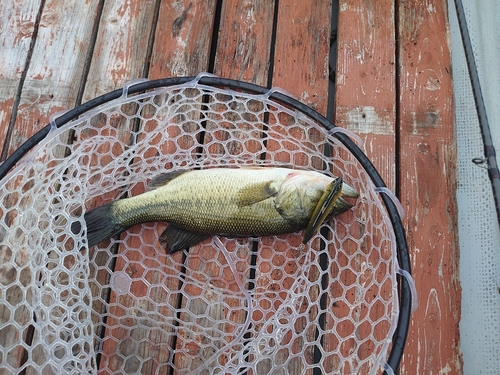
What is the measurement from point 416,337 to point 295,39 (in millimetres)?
1566

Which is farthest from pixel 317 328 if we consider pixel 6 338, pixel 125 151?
pixel 6 338

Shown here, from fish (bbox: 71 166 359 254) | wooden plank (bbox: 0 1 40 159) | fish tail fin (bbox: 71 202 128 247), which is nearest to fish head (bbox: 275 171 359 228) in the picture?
fish (bbox: 71 166 359 254)

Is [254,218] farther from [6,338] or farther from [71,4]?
[71,4]

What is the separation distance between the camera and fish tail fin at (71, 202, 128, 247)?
200 cm

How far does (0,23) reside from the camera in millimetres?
2561

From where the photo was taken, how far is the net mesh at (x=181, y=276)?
1946 mm

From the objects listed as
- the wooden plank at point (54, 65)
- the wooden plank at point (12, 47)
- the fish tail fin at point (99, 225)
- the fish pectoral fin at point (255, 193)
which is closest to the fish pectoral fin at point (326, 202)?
the fish pectoral fin at point (255, 193)

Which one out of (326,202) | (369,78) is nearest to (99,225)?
(326,202)

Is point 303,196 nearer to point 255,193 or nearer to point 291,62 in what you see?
point 255,193

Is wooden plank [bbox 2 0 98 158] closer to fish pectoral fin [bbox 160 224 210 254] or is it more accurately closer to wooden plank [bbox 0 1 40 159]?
wooden plank [bbox 0 1 40 159]

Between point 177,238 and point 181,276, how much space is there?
184 millimetres

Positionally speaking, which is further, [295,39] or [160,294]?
[295,39]

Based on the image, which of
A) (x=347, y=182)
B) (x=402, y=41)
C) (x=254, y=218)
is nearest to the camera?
(x=254, y=218)

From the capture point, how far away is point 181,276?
2105 mm
